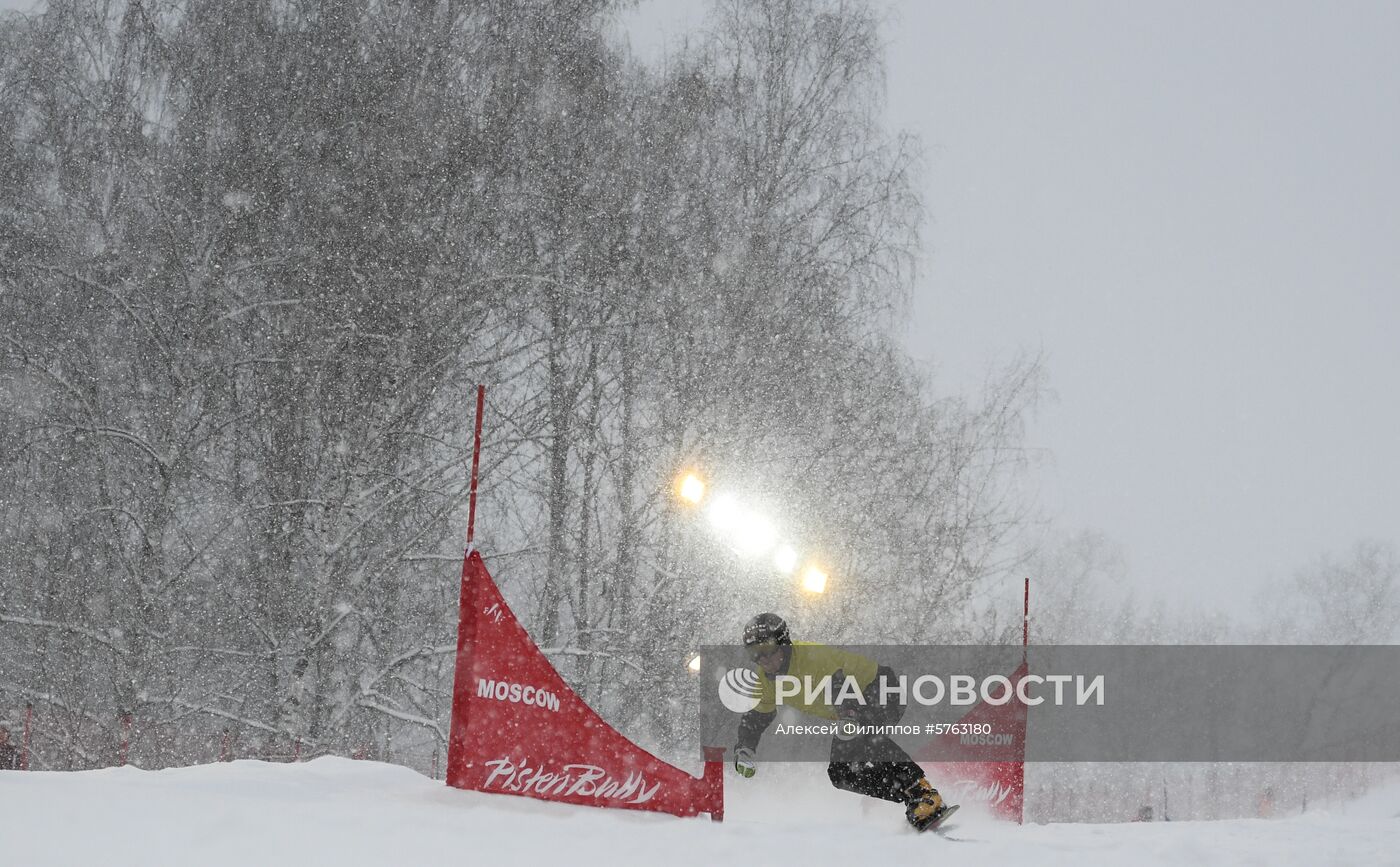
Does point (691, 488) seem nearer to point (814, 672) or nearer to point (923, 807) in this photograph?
point (814, 672)

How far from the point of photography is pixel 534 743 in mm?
5520

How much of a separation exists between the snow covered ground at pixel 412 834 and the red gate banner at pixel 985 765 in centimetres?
312

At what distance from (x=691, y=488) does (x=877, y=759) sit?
6.74m

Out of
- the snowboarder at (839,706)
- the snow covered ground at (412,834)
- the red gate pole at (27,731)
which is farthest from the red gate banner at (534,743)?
the red gate pole at (27,731)

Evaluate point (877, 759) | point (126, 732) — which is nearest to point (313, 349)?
point (126, 732)

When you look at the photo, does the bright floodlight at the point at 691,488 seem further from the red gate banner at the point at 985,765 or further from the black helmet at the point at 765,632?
the black helmet at the point at 765,632

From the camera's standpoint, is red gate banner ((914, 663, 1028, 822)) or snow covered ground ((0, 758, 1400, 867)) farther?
red gate banner ((914, 663, 1028, 822))

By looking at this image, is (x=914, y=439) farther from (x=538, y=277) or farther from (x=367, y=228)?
(x=367, y=228)

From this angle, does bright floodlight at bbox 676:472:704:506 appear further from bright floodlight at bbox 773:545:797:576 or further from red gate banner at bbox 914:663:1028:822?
red gate banner at bbox 914:663:1028:822

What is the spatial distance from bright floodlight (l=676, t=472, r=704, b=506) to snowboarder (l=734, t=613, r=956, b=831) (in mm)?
6460

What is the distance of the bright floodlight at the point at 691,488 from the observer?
42.0ft

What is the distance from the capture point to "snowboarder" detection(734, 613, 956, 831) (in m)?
6.21

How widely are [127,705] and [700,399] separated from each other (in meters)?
6.81

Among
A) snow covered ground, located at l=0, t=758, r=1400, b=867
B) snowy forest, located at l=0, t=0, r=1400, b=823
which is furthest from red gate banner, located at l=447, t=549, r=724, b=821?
snowy forest, located at l=0, t=0, r=1400, b=823
